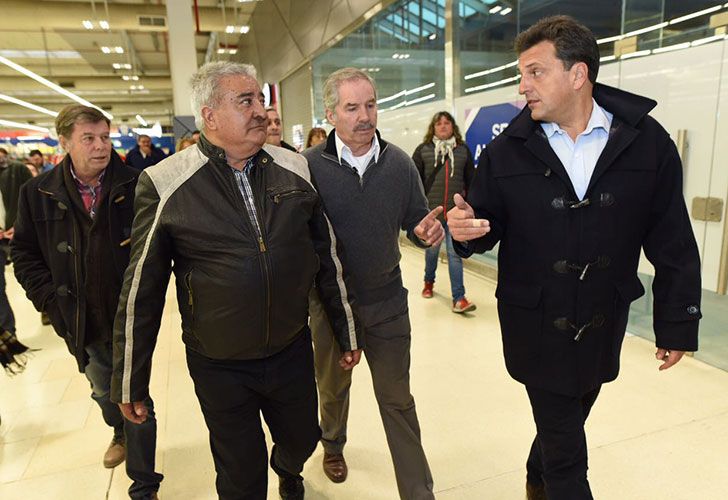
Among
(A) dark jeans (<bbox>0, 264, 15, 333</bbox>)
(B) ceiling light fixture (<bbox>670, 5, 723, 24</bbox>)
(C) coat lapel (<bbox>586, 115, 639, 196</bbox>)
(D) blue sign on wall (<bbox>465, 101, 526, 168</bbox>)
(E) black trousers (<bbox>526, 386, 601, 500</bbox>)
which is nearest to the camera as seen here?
(C) coat lapel (<bbox>586, 115, 639, 196</bbox>)

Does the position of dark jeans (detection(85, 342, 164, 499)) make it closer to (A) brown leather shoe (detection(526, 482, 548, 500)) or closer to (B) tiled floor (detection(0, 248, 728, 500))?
(B) tiled floor (detection(0, 248, 728, 500))

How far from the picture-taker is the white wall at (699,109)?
3016 mm

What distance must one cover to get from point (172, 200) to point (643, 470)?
2277 millimetres

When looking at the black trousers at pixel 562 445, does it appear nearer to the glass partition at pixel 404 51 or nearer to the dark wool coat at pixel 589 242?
the dark wool coat at pixel 589 242

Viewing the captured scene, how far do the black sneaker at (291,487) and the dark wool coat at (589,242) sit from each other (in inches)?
42.1

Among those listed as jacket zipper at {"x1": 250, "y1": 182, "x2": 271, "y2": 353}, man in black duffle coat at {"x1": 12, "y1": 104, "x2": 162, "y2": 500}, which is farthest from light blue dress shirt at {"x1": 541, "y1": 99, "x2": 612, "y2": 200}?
man in black duffle coat at {"x1": 12, "y1": 104, "x2": 162, "y2": 500}

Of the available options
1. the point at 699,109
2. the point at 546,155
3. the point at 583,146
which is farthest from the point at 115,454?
the point at 699,109

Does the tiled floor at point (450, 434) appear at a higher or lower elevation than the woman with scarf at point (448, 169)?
lower

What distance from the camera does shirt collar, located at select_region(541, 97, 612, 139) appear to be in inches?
61.2

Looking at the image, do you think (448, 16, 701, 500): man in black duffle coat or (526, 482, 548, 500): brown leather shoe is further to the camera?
(526, 482, 548, 500): brown leather shoe

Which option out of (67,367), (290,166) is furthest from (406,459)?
(67,367)

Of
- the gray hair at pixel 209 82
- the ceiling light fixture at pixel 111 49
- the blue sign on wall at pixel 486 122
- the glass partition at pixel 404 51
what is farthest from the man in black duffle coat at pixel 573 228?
the ceiling light fixture at pixel 111 49

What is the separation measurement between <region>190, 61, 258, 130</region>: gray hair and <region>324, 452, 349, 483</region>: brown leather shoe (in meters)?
1.57

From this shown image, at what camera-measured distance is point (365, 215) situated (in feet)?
6.39
